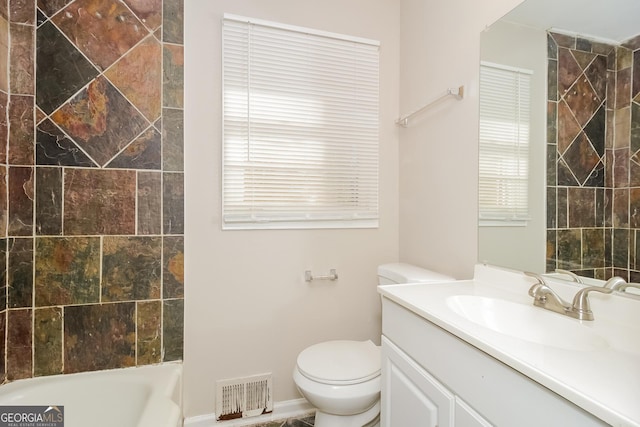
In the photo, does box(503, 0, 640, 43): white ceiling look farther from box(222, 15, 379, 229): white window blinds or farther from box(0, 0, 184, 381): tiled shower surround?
box(0, 0, 184, 381): tiled shower surround

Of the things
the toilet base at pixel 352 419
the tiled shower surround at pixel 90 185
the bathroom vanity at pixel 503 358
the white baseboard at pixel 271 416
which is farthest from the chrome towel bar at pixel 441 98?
the white baseboard at pixel 271 416

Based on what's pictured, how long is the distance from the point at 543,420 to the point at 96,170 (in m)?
1.90

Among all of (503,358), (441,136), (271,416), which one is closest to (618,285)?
(503,358)

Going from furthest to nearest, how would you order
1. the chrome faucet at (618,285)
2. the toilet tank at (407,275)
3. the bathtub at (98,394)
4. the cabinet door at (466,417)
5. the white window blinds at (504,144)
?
the toilet tank at (407,275), the bathtub at (98,394), the white window blinds at (504,144), the chrome faucet at (618,285), the cabinet door at (466,417)

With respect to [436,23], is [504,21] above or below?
below

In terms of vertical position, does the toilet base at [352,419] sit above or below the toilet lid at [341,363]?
below

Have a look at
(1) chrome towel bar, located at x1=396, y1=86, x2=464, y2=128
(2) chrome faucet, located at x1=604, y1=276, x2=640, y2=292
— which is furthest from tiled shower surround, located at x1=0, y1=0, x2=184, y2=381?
(2) chrome faucet, located at x1=604, y1=276, x2=640, y2=292

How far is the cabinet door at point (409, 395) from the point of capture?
873 mm

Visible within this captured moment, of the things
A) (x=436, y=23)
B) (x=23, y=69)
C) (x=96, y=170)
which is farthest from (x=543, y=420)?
(x=23, y=69)

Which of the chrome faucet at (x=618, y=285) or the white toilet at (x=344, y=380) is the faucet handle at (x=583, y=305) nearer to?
the chrome faucet at (x=618, y=285)

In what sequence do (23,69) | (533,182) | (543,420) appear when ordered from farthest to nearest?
(23,69)
(533,182)
(543,420)

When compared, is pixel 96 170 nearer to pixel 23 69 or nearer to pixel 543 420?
pixel 23 69

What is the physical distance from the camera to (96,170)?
1488 millimetres
